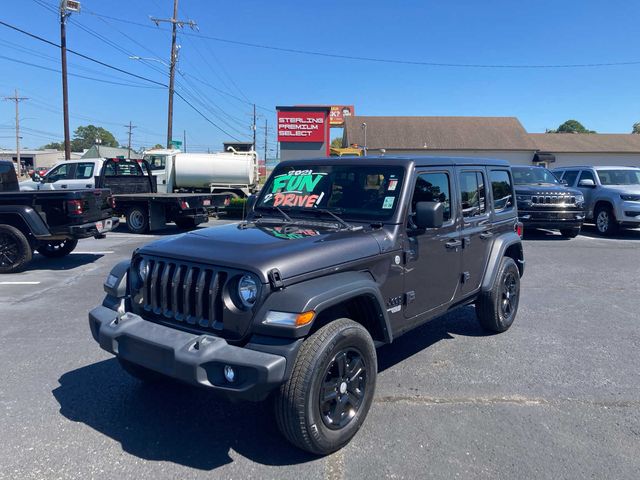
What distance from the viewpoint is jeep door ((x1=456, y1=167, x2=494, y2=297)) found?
4723 mm

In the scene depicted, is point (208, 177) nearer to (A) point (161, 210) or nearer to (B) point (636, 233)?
(A) point (161, 210)

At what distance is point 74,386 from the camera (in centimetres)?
413

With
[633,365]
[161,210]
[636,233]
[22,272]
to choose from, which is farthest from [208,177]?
[633,365]

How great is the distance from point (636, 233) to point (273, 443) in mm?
14833

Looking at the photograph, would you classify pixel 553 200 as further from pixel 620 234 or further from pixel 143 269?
pixel 143 269

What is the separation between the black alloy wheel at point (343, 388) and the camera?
123 inches

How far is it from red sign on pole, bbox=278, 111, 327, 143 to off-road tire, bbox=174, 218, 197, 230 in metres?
20.1

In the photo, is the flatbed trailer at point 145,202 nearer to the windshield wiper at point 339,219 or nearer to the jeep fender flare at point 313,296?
the windshield wiper at point 339,219

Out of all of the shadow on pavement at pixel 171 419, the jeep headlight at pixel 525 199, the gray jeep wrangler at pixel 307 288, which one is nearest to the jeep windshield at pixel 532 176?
the jeep headlight at pixel 525 199

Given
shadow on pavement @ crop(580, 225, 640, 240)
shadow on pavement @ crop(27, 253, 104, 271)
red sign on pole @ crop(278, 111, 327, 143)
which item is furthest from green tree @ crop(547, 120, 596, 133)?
shadow on pavement @ crop(27, 253, 104, 271)

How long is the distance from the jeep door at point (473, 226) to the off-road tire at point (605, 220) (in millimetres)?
10335

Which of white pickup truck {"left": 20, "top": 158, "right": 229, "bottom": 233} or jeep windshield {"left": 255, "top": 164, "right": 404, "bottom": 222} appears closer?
jeep windshield {"left": 255, "top": 164, "right": 404, "bottom": 222}

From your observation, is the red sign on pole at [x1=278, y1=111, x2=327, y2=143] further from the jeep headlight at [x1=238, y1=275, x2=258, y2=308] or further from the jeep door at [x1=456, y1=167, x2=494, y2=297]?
the jeep headlight at [x1=238, y1=275, x2=258, y2=308]

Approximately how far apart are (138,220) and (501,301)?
1111 centimetres
